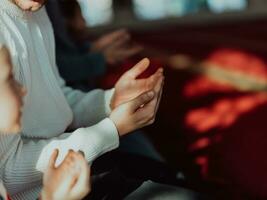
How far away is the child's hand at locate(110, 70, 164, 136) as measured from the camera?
1127 mm

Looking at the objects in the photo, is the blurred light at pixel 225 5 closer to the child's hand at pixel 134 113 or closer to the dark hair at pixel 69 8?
the dark hair at pixel 69 8

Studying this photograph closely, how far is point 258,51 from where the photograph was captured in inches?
122

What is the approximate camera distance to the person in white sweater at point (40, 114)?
3.44ft

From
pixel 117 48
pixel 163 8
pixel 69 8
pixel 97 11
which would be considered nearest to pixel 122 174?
pixel 117 48

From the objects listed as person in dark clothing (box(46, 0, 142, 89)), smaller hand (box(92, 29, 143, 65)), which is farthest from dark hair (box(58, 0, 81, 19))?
smaller hand (box(92, 29, 143, 65))

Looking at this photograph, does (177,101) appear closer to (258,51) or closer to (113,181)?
(258,51)

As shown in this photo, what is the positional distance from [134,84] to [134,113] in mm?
158

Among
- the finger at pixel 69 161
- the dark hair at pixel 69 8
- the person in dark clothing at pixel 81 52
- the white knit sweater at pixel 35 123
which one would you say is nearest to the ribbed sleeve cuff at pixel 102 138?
the white knit sweater at pixel 35 123

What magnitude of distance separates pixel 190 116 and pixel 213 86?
0.41 metres

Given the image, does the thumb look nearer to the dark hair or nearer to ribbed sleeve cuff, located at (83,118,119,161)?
ribbed sleeve cuff, located at (83,118,119,161)

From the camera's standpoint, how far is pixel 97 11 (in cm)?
371

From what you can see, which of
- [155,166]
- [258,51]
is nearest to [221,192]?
[155,166]

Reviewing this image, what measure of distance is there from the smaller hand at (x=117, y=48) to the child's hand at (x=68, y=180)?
867 mm

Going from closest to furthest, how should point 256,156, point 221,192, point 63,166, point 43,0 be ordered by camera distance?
point 63,166, point 43,0, point 221,192, point 256,156
